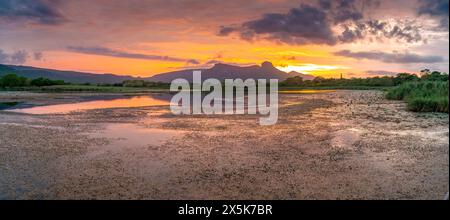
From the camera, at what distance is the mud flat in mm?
8023

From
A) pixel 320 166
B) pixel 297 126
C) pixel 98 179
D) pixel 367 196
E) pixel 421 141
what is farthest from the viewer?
pixel 297 126

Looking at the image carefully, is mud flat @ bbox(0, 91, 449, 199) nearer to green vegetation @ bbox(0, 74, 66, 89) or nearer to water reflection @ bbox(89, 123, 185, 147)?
water reflection @ bbox(89, 123, 185, 147)

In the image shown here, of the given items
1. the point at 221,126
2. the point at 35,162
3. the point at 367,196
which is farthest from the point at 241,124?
the point at 367,196

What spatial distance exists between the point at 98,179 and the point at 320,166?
20.2 feet

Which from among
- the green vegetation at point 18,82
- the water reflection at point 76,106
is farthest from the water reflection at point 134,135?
the green vegetation at point 18,82

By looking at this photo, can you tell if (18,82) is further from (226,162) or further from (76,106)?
(226,162)

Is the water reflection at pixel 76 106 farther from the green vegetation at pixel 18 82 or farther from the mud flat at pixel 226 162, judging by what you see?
the green vegetation at pixel 18 82

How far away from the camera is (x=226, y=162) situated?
10875 mm

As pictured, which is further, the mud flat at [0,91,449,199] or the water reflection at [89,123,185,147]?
the water reflection at [89,123,185,147]

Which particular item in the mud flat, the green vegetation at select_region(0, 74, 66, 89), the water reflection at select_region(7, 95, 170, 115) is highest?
the green vegetation at select_region(0, 74, 66, 89)

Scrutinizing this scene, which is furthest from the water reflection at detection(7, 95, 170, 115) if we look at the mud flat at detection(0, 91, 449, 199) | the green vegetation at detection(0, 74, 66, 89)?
the green vegetation at detection(0, 74, 66, 89)
